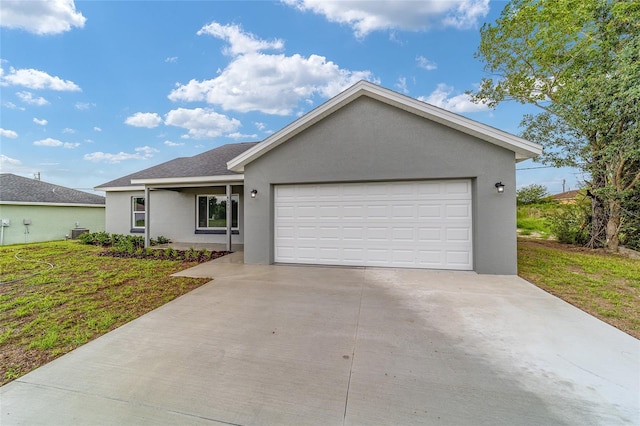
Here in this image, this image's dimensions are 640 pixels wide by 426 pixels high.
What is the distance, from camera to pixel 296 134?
284 inches

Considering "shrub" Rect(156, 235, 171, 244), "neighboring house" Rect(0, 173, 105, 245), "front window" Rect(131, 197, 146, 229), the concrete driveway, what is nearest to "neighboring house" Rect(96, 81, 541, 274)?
the concrete driveway

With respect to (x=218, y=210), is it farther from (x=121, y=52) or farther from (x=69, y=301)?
(x=121, y=52)

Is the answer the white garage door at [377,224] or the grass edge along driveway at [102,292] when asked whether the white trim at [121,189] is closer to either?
the grass edge along driveway at [102,292]

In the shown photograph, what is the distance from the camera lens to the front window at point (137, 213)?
1272cm

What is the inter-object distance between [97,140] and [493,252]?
1011 inches

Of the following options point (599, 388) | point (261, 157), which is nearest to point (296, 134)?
point (261, 157)

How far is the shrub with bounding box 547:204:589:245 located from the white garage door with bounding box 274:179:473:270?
8872 mm

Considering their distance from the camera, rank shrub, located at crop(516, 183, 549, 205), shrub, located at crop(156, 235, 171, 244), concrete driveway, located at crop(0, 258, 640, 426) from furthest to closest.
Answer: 1. shrub, located at crop(516, 183, 549, 205)
2. shrub, located at crop(156, 235, 171, 244)
3. concrete driveway, located at crop(0, 258, 640, 426)

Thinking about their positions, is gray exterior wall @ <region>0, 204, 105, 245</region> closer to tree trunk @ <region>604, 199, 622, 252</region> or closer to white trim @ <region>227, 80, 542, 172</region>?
white trim @ <region>227, 80, 542, 172</region>

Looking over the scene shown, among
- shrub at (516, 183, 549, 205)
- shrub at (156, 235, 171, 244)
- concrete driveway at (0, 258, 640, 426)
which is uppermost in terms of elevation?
shrub at (516, 183, 549, 205)

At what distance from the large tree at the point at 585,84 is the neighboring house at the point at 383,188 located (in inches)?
231

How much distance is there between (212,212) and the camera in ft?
38.9

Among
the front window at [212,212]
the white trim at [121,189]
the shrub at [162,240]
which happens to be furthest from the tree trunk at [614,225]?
the white trim at [121,189]

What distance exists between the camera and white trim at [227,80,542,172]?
5.95 m
